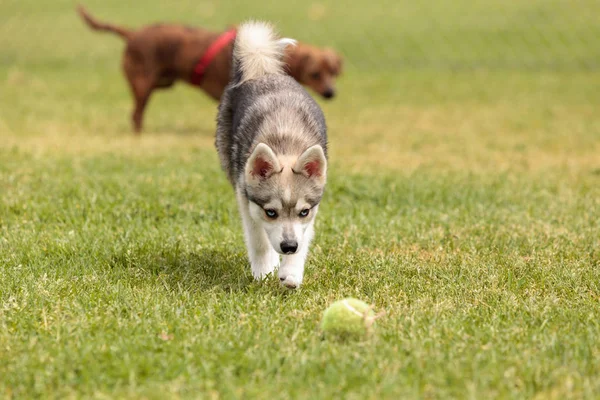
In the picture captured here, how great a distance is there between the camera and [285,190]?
15.1 feet

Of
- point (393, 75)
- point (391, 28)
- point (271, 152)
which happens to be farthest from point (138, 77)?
point (391, 28)

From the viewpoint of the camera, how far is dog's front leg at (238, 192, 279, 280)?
5098 millimetres

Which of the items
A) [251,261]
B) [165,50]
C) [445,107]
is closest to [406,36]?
[445,107]

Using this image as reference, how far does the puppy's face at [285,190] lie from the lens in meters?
4.57

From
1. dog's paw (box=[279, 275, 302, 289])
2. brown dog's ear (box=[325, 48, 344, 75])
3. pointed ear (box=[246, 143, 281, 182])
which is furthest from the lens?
brown dog's ear (box=[325, 48, 344, 75])

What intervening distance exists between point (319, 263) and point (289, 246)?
90 cm

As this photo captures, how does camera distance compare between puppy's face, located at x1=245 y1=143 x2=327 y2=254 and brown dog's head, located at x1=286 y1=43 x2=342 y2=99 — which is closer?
puppy's face, located at x1=245 y1=143 x2=327 y2=254

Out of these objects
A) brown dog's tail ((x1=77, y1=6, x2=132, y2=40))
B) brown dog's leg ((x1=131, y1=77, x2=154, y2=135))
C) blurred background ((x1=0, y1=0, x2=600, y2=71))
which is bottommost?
blurred background ((x1=0, y1=0, x2=600, y2=71))

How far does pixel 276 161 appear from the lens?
459cm

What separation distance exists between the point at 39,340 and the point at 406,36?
826 inches

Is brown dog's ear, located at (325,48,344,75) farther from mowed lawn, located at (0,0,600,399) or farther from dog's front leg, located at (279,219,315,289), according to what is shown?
dog's front leg, located at (279,219,315,289)

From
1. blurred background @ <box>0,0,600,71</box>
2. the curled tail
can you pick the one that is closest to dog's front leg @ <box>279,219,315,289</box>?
the curled tail

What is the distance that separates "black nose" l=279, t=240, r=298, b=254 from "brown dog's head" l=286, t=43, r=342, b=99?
28.7ft

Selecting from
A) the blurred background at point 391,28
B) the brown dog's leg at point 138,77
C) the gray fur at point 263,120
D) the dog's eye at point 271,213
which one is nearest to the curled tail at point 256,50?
the gray fur at point 263,120
